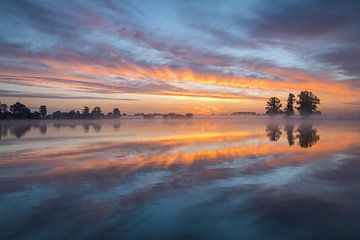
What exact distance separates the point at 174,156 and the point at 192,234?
12.3m

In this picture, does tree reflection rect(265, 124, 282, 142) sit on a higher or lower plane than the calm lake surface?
higher

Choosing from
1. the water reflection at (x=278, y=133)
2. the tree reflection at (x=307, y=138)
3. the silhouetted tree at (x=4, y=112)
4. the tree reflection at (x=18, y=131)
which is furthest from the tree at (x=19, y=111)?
the tree reflection at (x=307, y=138)

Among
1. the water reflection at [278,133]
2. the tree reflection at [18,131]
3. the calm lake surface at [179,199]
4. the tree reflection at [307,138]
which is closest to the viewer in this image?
the calm lake surface at [179,199]

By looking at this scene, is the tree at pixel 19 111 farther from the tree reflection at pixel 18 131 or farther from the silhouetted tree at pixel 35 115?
the tree reflection at pixel 18 131

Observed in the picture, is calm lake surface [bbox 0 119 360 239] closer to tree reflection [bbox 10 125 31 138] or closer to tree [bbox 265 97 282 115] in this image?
tree reflection [bbox 10 125 31 138]

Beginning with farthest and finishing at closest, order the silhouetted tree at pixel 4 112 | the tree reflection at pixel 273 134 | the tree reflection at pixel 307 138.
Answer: the silhouetted tree at pixel 4 112
the tree reflection at pixel 273 134
the tree reflection at pixel 307 138

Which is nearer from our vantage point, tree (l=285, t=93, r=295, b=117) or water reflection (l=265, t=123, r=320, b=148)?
water reflection (l=265, t=123, r=320, b=148)

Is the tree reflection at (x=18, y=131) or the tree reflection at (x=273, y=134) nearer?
the tree reflection at (x=273, y=134)

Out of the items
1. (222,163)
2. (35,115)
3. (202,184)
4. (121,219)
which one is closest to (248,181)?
(202,184)

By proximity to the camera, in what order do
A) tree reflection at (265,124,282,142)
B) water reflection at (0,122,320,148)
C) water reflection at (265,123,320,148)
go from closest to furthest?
1. water reflection at (265,123,320,148)
2. water reflection at (0,122,320,148)
3. tree reflection at (265,124,282,142)

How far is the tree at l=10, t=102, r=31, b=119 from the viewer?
422 ft

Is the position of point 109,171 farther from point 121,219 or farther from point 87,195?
point 121,219

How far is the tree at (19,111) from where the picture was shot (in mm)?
128500

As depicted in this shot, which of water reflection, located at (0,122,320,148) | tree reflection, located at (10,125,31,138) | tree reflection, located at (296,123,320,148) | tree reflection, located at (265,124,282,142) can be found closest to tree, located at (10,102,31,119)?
water reflection, located at (0,122,320,148)
